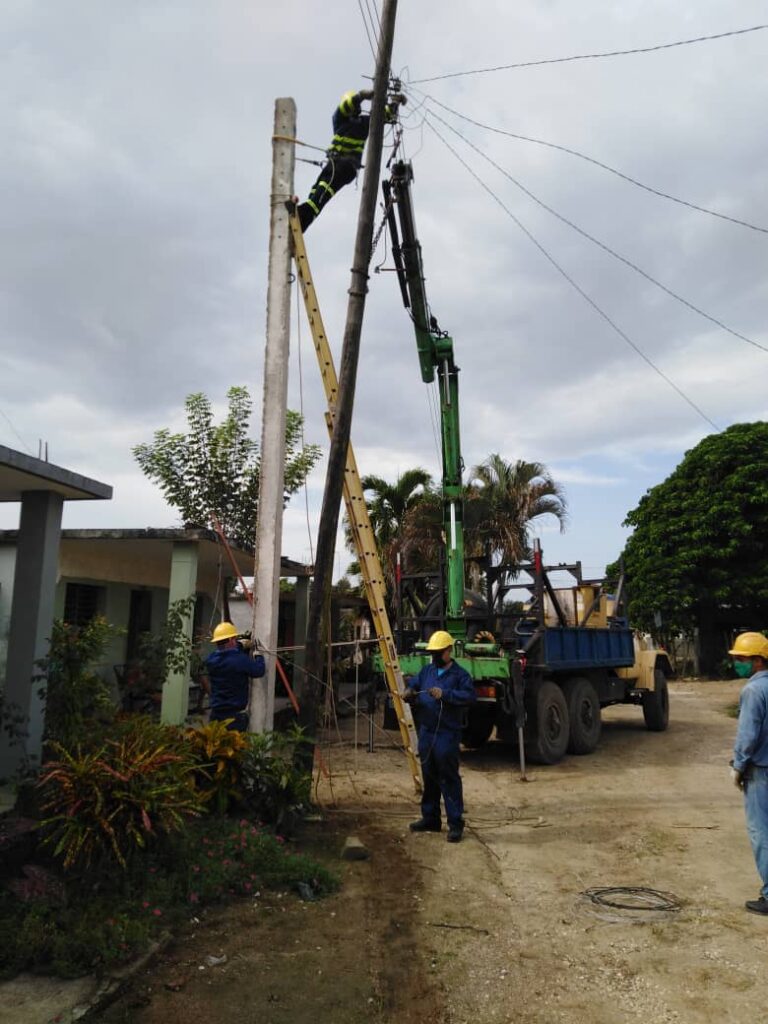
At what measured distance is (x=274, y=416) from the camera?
7492 mm

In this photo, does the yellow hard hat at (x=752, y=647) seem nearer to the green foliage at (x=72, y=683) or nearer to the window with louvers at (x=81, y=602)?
the green foliage at (x=72, y=683)

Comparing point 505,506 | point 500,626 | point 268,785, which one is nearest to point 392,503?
point 505,506

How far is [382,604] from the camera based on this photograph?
7.62m

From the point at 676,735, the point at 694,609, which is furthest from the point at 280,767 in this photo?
the point at 694,609

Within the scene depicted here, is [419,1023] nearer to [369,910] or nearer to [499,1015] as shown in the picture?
[499,1015]

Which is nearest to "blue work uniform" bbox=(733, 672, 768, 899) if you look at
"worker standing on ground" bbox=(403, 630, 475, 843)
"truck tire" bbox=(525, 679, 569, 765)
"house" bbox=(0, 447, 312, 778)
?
"worker standing on ground" bbox=(403, 630, 475, 843)

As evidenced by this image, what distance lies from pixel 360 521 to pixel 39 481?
3.01 m

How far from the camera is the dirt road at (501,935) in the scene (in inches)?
147

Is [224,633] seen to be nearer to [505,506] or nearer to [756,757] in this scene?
[756,757]

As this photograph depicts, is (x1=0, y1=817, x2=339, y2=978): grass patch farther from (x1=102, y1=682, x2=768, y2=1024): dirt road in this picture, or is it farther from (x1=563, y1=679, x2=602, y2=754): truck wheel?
(x1=563, y1=679, x2=602, y2=754): truck wheel

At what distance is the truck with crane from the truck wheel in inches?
0.6

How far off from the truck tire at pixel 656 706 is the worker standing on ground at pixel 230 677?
10.0 m

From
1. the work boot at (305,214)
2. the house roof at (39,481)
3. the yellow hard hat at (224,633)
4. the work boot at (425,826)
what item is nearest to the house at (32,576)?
the house roof at (39,481)

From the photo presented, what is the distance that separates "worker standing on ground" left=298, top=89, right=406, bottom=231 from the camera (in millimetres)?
7980
